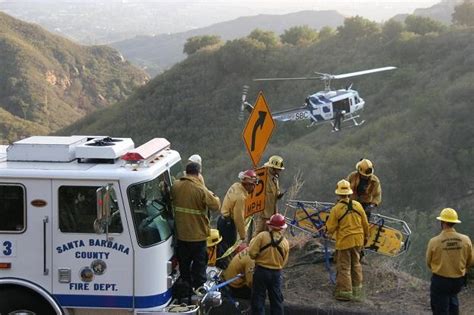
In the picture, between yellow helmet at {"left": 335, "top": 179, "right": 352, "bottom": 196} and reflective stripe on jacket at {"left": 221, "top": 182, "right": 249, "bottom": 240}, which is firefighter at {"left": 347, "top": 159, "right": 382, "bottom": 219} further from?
reflective stripe on jacket at {"left": 221, "top": 182, "right": 249, "bottom": 240}

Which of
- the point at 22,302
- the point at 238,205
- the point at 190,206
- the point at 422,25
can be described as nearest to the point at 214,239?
the point at 238,205

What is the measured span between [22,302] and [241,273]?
2.56 m

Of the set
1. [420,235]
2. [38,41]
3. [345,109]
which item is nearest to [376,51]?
[345,109]

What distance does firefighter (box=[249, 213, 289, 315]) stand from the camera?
6.62 meters

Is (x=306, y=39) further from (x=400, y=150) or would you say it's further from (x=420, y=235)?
(x=420, y=235)

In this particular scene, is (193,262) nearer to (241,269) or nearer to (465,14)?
(241,269)

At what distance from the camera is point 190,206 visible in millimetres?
6473

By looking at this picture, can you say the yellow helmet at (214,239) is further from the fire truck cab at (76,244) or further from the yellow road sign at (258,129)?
the fire truck cab at (76,244)

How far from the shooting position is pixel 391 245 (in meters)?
8.23

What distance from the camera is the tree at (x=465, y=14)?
61906 millimetres

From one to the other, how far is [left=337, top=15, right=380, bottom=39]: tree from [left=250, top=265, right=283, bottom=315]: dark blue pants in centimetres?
5372

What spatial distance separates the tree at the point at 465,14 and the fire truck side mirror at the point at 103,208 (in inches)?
2459

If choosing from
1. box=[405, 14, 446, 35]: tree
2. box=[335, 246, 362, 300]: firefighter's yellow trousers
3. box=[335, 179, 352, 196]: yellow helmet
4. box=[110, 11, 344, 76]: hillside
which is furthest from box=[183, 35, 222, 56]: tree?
box=[110, 11, 344, 76]: hillside

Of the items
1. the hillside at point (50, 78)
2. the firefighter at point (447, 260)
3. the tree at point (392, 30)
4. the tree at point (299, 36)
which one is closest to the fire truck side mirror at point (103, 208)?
the firefighter at point (447, 260)
